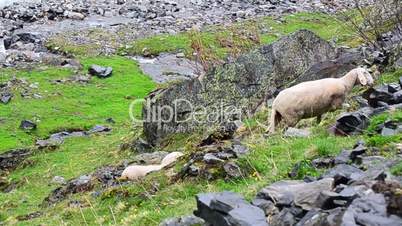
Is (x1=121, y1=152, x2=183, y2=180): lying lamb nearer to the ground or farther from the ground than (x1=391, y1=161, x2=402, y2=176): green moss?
nearer to the ground

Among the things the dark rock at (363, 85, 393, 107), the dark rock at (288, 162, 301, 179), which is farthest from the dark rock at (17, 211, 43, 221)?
the dark rock at (363, 85, 393, 107)

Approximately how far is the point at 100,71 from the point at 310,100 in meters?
27.4

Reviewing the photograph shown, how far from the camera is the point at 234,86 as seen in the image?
1712 cm

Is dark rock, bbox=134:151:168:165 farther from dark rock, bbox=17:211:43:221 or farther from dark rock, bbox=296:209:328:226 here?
dark rock, bbox=296:209:328:226

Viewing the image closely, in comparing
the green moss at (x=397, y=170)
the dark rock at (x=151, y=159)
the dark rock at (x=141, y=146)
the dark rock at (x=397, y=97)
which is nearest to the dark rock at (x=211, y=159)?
the dark rock at (x=397, y=97)

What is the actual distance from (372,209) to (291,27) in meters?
45.7

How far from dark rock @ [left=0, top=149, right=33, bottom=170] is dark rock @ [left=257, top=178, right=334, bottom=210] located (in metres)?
16.5

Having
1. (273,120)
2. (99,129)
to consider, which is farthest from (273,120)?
(99,129)

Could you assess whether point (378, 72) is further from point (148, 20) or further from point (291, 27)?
point (148, 20)

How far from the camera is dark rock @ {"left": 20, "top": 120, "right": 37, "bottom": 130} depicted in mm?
27766

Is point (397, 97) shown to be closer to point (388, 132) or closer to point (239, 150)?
point (388, 132)

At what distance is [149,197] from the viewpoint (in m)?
10.1

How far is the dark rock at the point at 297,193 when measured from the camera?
644cm

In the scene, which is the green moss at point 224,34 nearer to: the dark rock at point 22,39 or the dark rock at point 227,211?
the dark rock at point 22,39
